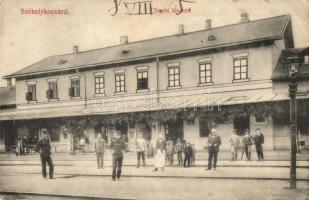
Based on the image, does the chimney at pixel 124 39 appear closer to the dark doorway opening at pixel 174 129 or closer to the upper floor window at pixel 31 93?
the dark doorway opening at pixel 174 129

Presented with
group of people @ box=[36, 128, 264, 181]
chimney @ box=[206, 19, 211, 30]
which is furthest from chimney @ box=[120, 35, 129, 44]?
group of people @ box=[36, 128, 264, 181]

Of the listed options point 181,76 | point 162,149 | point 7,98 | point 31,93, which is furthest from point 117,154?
point 31,93

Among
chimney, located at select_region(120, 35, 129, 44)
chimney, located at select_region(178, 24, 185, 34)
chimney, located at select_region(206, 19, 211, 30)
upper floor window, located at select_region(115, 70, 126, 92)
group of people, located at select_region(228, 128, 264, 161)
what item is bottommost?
group of people, located at select_region(228, 128, 264, 161)

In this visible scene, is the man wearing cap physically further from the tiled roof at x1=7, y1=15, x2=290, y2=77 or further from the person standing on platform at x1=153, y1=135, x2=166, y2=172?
the tiled roof at x1=7, y1=15, x2=290, y2=77

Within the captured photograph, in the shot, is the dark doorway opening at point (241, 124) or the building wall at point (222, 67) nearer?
the dark doorway opening at point (241, 124)

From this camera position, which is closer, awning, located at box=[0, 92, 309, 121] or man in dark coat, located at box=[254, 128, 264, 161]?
man in dark coat, located at box=[254, 128, 264, 161]

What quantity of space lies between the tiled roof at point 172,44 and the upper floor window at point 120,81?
0.53 meters

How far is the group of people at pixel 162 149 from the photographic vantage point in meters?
9.26

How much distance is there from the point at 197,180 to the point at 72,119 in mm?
5088

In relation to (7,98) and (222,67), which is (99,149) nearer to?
(222,67)

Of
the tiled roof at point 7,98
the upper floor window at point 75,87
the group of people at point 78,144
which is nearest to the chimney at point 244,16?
the upper floor window at point 75,87

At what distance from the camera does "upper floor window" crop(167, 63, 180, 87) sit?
1255cm

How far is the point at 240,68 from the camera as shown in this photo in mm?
11211

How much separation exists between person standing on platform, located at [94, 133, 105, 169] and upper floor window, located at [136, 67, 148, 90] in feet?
6.61
